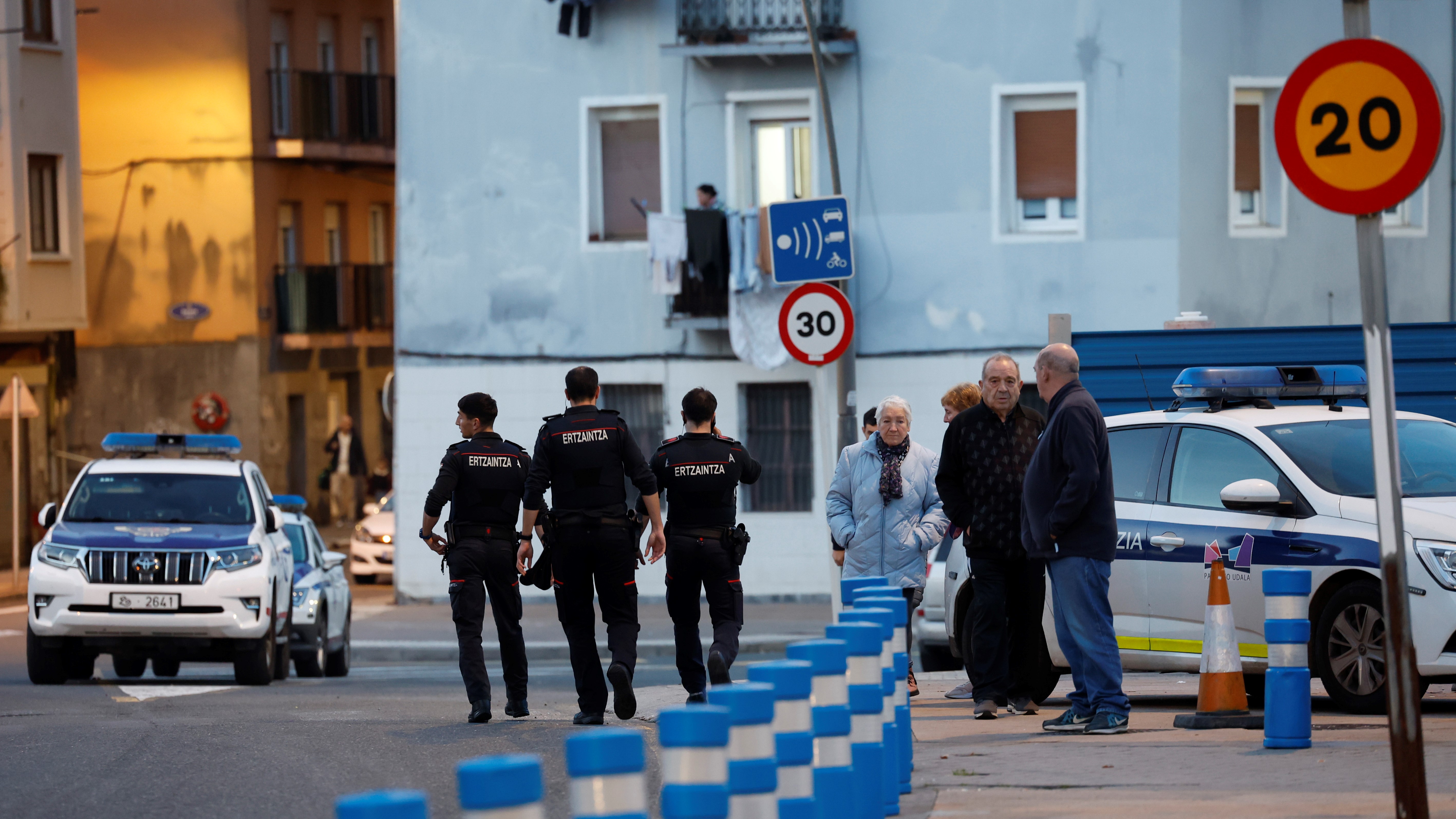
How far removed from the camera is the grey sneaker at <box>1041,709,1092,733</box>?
9.98m

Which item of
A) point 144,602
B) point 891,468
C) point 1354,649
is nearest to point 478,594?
point 891,468

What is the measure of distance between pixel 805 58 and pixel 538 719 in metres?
15.6

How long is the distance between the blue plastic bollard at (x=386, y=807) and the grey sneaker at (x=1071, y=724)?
696 centimetres

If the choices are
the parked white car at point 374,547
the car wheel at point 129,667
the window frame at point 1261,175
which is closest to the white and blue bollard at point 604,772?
the car wheel at point 129,667

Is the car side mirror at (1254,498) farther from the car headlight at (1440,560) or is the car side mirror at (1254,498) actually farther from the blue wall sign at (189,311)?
the blue wall sign at (189,311)

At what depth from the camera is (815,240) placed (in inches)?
550

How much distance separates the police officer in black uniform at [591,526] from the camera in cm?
1077

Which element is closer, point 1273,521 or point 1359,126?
point 1359,126

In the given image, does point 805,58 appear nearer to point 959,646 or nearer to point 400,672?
point 400,672

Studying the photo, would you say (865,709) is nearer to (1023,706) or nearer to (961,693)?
(1023,706)

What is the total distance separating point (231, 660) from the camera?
16.0 meters

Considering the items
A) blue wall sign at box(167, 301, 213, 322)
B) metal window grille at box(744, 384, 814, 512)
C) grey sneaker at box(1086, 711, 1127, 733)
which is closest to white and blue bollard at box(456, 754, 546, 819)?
grey sneaker at box(1086, 711, 1127, 733)

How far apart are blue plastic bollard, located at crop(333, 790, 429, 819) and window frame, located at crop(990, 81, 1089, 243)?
873 inches

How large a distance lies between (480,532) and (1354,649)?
468cm
